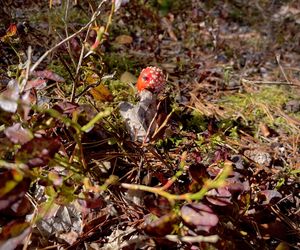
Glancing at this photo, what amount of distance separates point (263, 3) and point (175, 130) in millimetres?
2014

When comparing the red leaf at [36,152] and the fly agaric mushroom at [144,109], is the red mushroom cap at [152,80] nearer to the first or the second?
the fly agaric mushroom at [144,109]

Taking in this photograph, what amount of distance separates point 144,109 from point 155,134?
22cm

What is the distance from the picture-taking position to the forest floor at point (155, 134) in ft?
2.94

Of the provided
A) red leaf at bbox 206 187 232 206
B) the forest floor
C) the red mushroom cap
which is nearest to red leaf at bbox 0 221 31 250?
the forest floor

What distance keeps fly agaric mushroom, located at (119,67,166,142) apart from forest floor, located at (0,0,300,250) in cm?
7

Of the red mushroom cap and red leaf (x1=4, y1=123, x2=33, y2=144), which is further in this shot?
the red mushroom cap

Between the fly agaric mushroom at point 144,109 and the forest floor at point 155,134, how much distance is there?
0.22 ft

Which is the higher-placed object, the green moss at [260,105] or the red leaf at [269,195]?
the red leaf at [269,195]

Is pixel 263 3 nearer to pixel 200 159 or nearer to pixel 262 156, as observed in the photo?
pixel 262 156

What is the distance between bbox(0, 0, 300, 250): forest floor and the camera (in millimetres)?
895

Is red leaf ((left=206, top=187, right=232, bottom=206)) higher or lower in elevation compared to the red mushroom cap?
lower

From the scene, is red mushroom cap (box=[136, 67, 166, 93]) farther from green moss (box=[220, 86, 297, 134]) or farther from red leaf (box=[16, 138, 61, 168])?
red leaf (box=[16, 138, 61, 168])

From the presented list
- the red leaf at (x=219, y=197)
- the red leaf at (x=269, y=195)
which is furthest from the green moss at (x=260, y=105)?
the red leaf at (x=219, y=197)

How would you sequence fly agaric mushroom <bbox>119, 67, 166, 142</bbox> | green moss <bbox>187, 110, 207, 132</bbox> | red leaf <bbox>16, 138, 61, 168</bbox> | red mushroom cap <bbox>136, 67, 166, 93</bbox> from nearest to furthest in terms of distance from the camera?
red leaf <bbox>16, 138, 61, 168</bbox>, fly agaric mushroom <bbox>119, 67, 166, 142</bbox>, red mushroom cap <bbox>136, 67, 166, 93</bbox>, green moss <bbox>187, 110, 207, 132</bbox>
